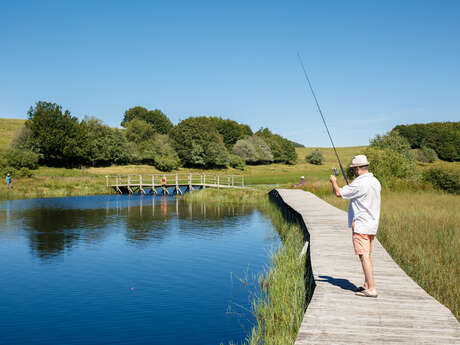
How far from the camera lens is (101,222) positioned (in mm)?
20781

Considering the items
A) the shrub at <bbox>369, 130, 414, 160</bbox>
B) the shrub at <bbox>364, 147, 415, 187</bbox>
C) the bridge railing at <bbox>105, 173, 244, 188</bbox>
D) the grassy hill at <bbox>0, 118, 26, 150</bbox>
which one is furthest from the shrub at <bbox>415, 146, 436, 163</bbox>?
the grassy hill at <bbox>0, 118, 26, 150</bbox>

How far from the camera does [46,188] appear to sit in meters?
38.5

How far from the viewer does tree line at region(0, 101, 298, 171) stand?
58.5 metres

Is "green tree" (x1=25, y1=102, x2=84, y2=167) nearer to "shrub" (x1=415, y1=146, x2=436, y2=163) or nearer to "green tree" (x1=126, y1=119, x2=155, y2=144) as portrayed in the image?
"green tree" (x1=126, y1=119, x2=155, y2=144)

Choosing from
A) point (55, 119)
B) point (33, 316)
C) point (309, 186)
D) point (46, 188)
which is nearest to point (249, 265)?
point (33, 316)

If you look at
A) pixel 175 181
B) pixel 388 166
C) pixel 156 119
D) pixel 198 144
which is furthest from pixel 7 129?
pixel 388 166

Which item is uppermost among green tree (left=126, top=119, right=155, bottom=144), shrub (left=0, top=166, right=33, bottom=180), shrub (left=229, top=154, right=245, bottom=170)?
green tree (left=126, top=119, right=155, bottom=144)

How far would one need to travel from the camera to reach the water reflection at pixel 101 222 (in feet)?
52.6

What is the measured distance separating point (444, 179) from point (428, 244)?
52.8 feet

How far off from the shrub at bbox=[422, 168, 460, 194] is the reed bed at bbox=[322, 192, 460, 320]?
22.7ft

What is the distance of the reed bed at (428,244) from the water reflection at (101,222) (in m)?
7.38

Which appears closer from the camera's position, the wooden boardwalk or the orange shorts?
the wooden boardwalk

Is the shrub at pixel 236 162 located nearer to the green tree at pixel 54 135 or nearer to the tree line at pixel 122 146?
the tree line at pixel 122 146

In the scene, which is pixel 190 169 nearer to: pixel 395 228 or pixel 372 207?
pixel 395 228
